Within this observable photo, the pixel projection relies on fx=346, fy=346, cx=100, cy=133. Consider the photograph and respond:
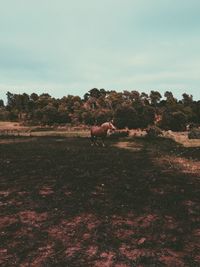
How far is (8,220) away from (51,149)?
1581 cm

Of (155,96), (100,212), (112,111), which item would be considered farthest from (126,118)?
(100,212)

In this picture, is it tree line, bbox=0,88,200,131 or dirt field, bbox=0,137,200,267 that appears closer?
dirt field, bbox=0,137,200,267

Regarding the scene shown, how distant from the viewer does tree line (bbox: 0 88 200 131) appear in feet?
152

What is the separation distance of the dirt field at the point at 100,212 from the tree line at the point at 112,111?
24.6m

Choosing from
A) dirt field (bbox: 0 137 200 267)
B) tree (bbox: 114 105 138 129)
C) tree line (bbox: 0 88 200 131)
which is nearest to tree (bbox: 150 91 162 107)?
tree line (bbox: 0 88 200 131)

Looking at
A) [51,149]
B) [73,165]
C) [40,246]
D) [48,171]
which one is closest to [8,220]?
[40,246]

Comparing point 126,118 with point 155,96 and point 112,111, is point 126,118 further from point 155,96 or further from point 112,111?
point 155,96

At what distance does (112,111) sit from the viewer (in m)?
51.2

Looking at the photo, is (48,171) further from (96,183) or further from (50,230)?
(50,230)

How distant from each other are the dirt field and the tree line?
2457cm

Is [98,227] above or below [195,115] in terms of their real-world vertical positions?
below

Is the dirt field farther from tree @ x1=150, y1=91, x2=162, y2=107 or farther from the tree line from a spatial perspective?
tree @ x1=150, y1=91, x2=162, y2=107

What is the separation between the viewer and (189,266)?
7.91 metres

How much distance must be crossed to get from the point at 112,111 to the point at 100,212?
1578 inches
